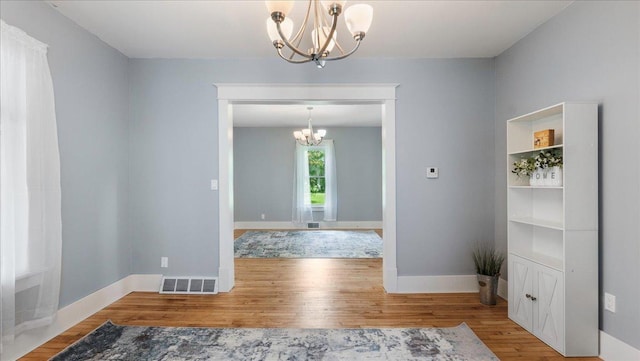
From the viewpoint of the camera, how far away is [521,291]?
8.45 feet

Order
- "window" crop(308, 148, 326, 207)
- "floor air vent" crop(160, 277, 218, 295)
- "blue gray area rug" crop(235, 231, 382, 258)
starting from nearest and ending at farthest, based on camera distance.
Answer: "floor air vent" crop(160, 277, 218, 295) → "blue gray area rug" crop(235, 231, 382, 258) → "window" crop(308, 148, 326, 207)

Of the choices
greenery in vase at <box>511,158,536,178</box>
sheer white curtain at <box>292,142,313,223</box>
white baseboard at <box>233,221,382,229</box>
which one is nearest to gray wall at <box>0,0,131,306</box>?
greenery in vase at <box>511,158,536,178</box>

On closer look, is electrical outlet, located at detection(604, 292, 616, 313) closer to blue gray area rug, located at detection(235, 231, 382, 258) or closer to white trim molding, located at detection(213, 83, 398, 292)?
white trim molding, located at detection(213, 83, 398, 292)

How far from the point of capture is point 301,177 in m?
7.73

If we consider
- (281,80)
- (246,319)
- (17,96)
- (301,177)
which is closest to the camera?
(17,96)

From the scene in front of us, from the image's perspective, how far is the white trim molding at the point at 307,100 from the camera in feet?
11.1

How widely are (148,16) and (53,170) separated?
147 centimetres

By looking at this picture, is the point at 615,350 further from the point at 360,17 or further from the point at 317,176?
the point at 317,176

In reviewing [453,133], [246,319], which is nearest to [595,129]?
[453,133]

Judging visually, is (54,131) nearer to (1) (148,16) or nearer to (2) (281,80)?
(1) (148,16)

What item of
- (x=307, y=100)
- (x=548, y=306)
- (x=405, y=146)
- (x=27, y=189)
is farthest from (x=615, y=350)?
(x=27, y=189)

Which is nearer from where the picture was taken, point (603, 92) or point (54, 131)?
point (603, 92)

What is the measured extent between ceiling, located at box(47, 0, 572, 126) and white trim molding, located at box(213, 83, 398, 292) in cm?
37

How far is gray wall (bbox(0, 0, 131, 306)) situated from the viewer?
2.46 metres
